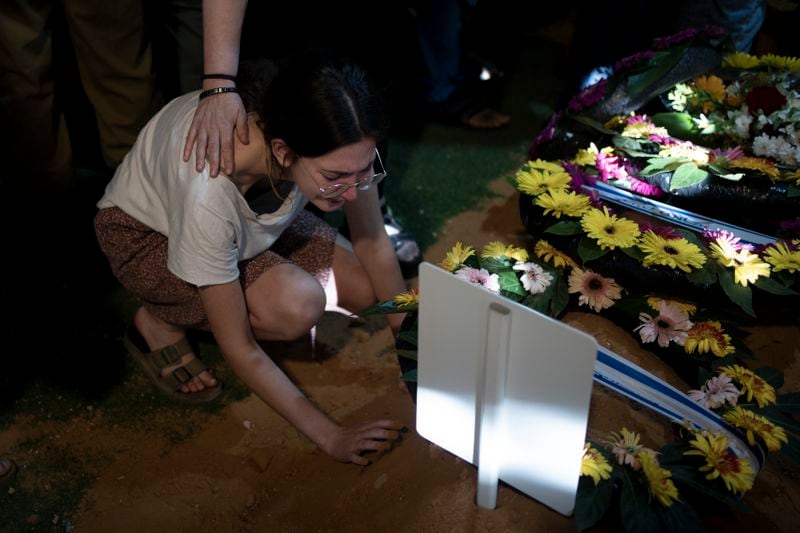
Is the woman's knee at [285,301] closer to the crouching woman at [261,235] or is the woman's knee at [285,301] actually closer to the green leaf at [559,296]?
the crouching woman at [261,235]

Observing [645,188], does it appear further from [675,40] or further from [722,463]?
[722,463]

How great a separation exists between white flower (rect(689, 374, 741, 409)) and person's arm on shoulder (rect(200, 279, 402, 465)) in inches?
24.1

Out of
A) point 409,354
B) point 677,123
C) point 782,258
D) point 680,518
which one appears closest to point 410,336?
point 409,354

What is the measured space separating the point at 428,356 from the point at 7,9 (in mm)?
1459

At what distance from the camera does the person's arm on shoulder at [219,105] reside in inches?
58.4

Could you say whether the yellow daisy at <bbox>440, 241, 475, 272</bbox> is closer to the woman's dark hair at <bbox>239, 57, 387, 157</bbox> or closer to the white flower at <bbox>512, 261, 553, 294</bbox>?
the white flower at <bbox>512, 261, 553, 294</bbox>

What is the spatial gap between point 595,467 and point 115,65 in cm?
168

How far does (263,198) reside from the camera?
1661 millimetres

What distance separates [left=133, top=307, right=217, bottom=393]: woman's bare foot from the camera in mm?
1972

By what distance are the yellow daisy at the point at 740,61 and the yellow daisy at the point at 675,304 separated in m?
1.04

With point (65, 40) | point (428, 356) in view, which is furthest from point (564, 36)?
point (428, 356)

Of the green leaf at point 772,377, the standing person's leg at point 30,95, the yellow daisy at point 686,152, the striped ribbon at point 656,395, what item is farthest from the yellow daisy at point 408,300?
the standing person's leg at point 30,95

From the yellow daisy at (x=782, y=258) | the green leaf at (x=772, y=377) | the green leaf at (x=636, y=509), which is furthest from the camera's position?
the yellow daisy at (x=782, y=258)

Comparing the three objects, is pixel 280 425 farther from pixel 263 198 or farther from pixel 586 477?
pixel 586 477
